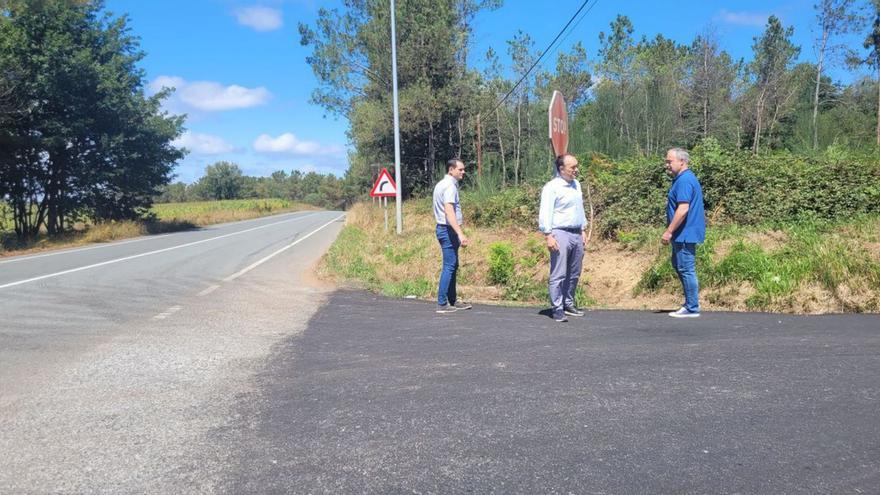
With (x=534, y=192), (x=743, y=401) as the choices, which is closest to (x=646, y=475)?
(x=743, y=401)

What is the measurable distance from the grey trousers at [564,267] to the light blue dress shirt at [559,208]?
10cm

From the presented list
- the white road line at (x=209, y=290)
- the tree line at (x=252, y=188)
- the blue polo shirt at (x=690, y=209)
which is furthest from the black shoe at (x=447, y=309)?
the tree line at (x=252, y=188)

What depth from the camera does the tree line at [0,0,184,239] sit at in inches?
885

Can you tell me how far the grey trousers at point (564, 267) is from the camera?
6.26 meters

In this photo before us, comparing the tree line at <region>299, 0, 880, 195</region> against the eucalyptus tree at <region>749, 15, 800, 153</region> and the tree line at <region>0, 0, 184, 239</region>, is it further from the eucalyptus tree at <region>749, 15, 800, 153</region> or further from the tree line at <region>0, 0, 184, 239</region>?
the tree line at <region>0, 0, 184, 239</region>

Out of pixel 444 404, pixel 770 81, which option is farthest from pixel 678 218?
pixel 770 81

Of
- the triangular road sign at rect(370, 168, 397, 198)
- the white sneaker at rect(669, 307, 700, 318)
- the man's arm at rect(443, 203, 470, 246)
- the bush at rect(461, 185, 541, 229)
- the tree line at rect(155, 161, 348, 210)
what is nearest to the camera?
the white sneaker at rect(669, 307, 700, 318)

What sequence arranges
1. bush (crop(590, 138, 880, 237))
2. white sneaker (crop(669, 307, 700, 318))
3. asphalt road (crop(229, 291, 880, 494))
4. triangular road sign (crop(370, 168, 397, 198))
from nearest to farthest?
asphalt road (crop(229, 291, 880, 494))
white sneaker (crop(669, 307, 700, 318))
bush (crop(590, 138, 880, 237))
triangular road sign (crop(370, 168, 397, 198))

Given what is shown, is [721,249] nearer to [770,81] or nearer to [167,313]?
[167,313]

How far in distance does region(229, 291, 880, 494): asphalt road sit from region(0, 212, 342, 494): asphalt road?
32cm

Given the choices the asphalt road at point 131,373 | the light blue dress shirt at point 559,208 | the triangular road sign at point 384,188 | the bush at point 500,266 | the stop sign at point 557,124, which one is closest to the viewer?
the asphalt road at point 131,373

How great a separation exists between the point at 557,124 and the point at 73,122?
24.0m

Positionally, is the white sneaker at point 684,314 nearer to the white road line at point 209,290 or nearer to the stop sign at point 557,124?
the stop sign at point 557,124

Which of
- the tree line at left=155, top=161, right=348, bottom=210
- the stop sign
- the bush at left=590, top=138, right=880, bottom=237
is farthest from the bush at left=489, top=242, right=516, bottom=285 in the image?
the tree line at left=155, top=161, right=348, bottom=210
